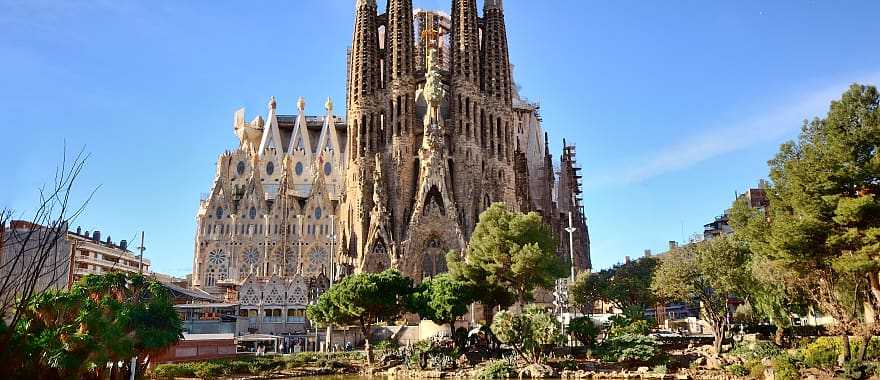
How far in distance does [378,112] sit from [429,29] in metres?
16.4

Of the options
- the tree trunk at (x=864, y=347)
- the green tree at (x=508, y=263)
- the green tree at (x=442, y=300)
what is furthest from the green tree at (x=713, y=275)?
the green tree at (x=442, y=300)

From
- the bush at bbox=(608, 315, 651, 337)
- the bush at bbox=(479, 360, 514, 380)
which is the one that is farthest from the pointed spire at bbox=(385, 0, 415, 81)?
the bush at bbox=(479, 360, 514, 380)

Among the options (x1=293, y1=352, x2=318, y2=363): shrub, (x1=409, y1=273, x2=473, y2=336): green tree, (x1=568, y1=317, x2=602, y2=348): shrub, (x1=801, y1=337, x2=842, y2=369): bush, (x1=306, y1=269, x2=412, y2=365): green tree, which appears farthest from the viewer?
(x1=409, y1=273, x2=473, y2=336): green tree

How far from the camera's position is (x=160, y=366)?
2945 centimetres

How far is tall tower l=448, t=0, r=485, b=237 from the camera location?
201 feet

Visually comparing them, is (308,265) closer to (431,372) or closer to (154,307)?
(431,372)

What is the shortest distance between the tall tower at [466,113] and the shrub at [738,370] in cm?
3226

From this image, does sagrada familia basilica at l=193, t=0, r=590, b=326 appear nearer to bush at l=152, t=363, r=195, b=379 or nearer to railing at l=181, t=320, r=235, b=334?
railing at l=181, t=320, r=235, b=334

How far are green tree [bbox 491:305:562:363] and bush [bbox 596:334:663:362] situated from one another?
8.97 feet

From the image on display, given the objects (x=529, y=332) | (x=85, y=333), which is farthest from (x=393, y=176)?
(x=85, y=333)

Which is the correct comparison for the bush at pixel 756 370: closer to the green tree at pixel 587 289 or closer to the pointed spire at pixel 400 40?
the green tree at pixel 587 289

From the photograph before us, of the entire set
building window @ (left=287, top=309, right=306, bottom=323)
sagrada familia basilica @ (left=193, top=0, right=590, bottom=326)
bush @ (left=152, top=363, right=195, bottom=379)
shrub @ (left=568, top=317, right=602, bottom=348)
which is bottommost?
bush @ (left=152, top=363, right=195, bottom=379)

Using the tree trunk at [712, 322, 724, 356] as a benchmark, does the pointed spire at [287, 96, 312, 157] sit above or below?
above

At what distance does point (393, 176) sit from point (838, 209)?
1630 inches
